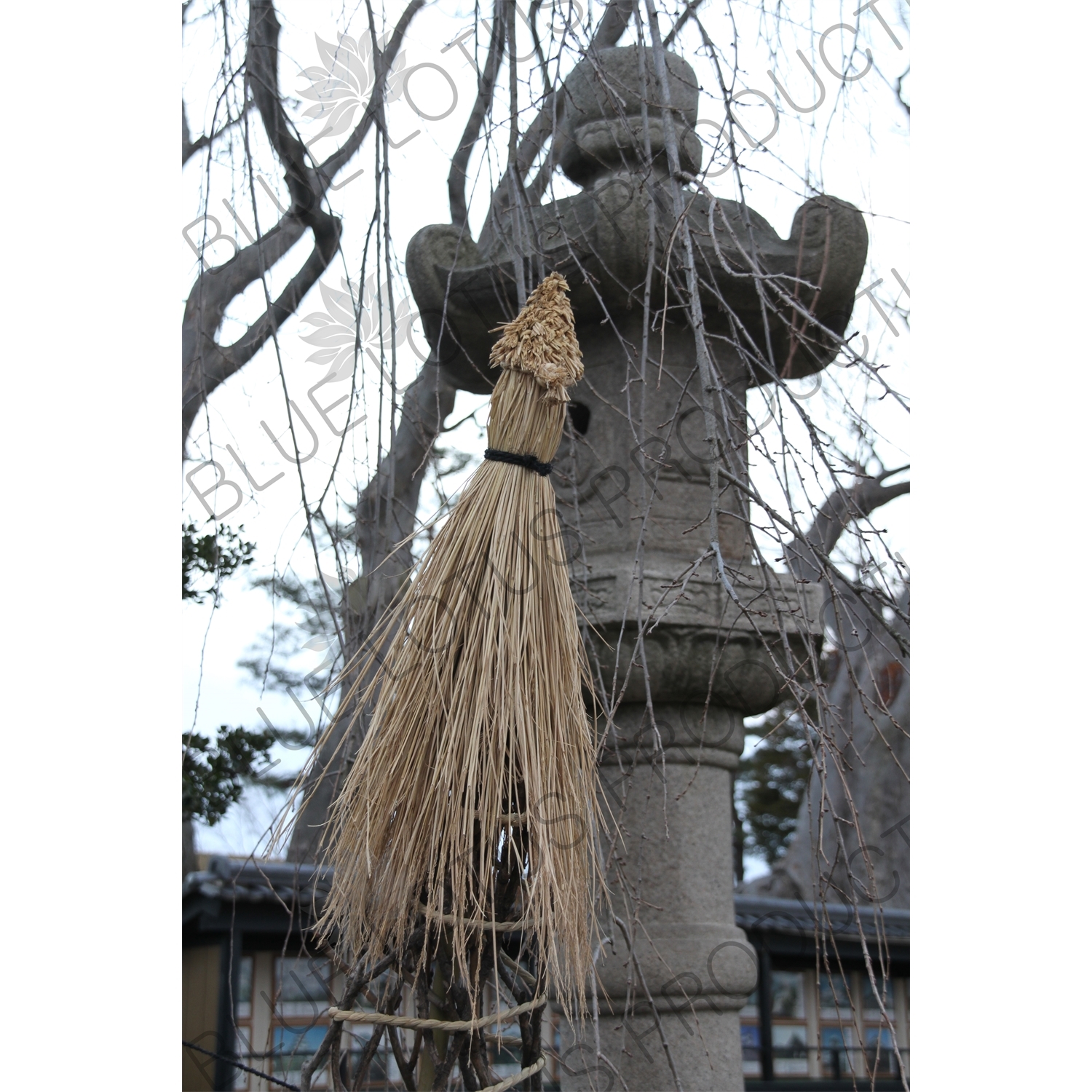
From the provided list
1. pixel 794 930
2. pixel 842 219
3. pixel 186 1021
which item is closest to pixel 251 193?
pixel 842 219

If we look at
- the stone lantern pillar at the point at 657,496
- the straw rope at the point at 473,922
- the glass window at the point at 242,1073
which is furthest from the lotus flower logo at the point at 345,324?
the glass window at the point at 242,1073

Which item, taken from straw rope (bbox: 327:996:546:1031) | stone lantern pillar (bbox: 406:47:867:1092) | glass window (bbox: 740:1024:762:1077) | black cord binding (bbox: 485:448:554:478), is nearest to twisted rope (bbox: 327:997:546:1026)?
straw rope (bbox: 327:996:546:1031)

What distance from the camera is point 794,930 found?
444 centimetres

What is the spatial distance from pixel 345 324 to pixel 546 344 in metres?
1.04

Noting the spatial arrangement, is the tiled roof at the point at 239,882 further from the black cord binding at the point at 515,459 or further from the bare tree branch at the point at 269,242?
the black cord binding at the point at 515,459

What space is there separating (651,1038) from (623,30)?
1.84m

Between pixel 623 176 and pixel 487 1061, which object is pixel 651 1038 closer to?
pixel 487 1061

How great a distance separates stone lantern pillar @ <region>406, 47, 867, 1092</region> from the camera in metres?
1.62

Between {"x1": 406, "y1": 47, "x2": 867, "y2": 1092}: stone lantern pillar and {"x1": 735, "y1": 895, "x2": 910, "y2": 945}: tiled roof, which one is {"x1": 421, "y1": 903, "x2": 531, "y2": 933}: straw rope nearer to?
{"x1": 406, "y1": 47, "x2": 867, "y2": 1092}: stone lantern pillar

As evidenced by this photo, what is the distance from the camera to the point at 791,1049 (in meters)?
4.79

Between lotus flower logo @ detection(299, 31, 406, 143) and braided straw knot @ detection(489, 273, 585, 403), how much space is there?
90 cm

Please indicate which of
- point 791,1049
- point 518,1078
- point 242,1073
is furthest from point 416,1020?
point 791,1049

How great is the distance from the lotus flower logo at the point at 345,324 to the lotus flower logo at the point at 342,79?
0.33 m

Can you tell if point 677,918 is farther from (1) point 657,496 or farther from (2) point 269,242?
(2) point 269,242
